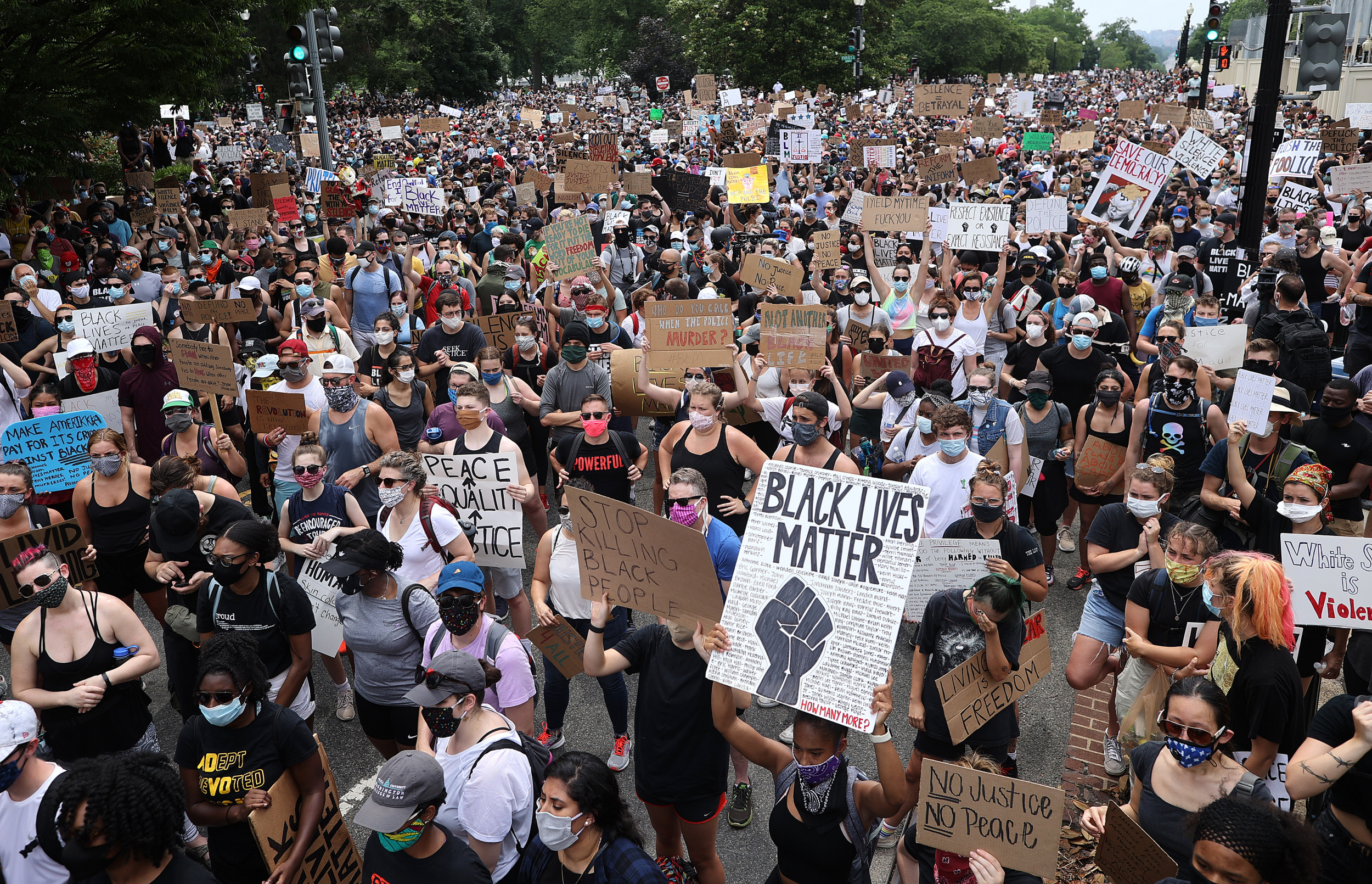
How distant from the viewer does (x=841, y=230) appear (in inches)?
719

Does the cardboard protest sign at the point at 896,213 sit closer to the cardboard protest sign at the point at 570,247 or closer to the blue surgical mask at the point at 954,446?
the cardboard protest sign at the point at 570,247

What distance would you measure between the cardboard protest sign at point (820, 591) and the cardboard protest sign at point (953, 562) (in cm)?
131

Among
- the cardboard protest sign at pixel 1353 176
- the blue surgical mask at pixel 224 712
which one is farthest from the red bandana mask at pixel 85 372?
the cardboard protest sign at pixel 1353 176

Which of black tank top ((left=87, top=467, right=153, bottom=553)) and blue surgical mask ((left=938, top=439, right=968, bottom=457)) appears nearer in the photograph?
blue surgical mask ((left=938, top=439, right=968, bottom=457))

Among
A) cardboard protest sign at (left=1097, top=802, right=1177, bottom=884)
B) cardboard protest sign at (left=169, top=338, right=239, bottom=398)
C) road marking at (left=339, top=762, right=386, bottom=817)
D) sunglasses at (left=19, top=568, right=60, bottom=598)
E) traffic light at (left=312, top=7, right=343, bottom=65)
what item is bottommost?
road marking at (left=339, top=762, right=386, bottom=817)

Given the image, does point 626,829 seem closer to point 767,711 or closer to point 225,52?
point 767,711

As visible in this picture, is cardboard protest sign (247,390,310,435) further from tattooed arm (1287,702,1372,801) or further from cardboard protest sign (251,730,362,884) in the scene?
tattooed arm (1287,702,1372,801)

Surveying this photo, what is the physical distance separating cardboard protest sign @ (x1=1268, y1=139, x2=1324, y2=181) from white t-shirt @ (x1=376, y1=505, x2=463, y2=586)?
15.4 meters

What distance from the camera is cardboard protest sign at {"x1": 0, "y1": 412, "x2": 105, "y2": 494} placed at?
23.6 ft

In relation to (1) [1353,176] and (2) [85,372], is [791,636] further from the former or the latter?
(1) [1353,176]

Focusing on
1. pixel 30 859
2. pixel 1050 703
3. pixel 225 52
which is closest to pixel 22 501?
pixel 30 859

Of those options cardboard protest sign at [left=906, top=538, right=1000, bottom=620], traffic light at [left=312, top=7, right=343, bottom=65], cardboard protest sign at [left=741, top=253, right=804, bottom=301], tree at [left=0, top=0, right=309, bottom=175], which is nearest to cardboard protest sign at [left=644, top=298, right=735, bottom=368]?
cardboard protest sign at [left=741, top=253, right=804, bottom=301]

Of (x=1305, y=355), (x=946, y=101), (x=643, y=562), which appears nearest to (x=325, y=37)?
(x=1305, y=355)

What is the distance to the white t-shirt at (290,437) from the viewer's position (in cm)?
677
